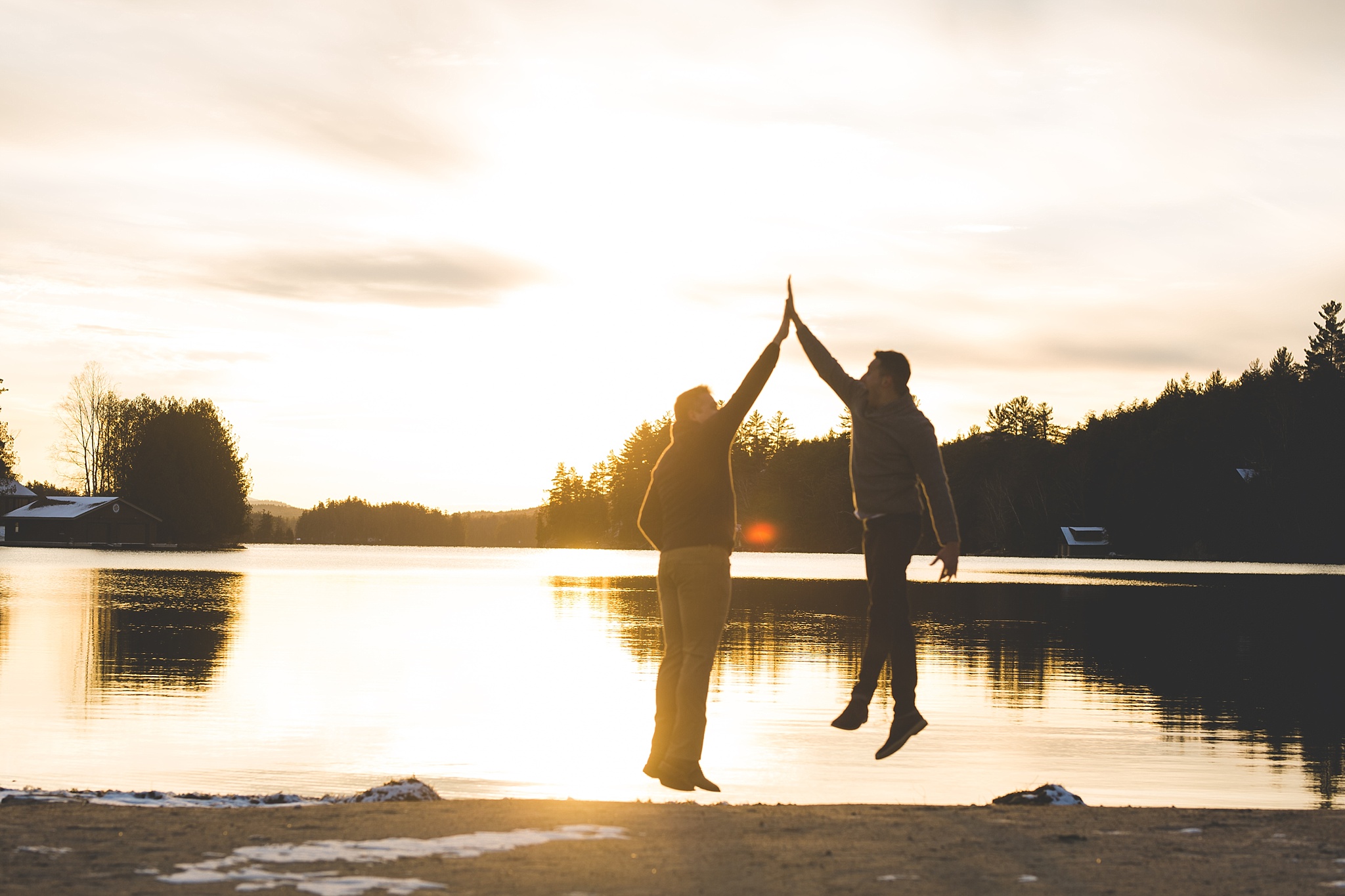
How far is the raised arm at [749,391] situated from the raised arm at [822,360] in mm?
454

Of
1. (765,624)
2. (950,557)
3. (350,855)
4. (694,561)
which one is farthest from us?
(765,624)

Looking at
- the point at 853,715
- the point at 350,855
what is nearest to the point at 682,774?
the point at 853,715

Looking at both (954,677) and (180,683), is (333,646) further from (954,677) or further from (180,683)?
(954,677)

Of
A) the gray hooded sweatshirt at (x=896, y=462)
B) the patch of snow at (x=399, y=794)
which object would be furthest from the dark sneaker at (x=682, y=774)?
the gray hooded sweatshirt at (x=896, y=462)

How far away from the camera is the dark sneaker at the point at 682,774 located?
7871 millimetres

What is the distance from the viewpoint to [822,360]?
8445 millimetres

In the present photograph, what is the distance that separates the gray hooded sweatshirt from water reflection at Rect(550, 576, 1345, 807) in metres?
5.68

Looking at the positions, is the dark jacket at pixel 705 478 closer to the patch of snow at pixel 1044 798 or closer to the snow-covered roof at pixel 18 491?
the patch of snow at pixel 1044 798

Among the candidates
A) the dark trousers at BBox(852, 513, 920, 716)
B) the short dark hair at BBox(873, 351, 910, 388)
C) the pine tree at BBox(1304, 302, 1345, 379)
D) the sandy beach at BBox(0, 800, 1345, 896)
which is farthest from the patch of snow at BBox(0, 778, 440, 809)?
the pine tree at BBox(1304, 302, 1345, 379)

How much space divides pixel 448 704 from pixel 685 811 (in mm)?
10746

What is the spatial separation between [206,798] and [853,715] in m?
4.34

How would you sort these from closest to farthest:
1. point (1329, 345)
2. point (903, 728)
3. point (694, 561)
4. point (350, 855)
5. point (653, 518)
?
point (350, 855)
point (694, 561)
point (903, 728)
point (653, 518)
point (1329, 345)

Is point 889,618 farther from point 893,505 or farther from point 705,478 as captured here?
point 705,478

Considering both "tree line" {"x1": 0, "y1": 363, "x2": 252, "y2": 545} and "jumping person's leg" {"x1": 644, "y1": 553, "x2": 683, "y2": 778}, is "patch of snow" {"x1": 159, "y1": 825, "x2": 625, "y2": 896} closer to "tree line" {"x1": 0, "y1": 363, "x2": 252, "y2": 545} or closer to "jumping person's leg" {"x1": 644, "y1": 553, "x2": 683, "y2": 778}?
"jumping person's leg" {"x1": 644, "y1": 553, "x2": 683, "y2": 778}
